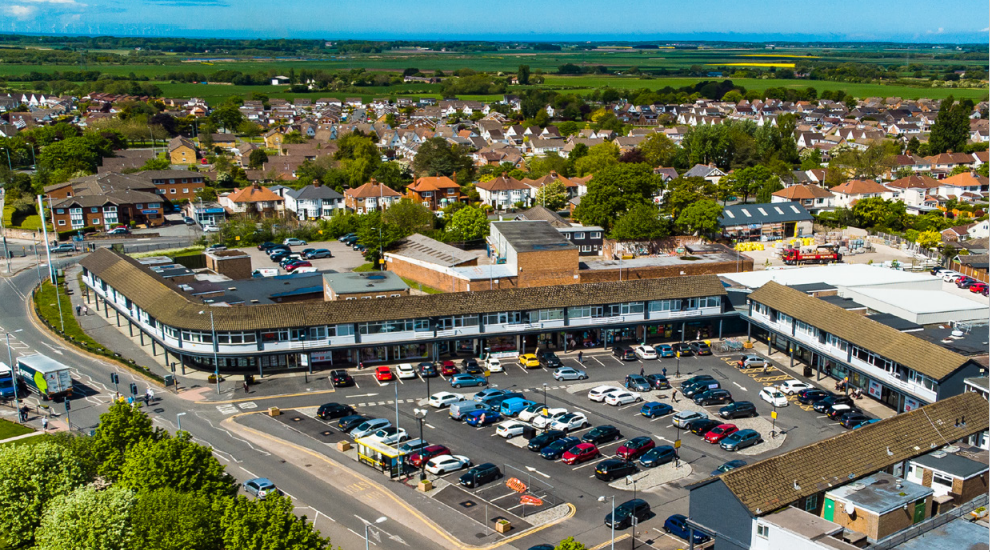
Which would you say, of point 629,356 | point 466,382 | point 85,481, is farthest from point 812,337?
point 85,481

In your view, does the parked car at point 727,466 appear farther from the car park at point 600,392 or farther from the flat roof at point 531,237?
the flat roof at point 531,237

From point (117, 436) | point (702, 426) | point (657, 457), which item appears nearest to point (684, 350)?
point (702, 426)

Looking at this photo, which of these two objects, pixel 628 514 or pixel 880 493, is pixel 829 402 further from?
pixel 628 514

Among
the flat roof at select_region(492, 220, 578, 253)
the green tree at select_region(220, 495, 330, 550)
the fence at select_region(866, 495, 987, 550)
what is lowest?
the fence at select_region(866, 495, 987, 550)

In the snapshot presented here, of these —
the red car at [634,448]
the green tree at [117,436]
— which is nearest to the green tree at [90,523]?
the green tree at [117,436]

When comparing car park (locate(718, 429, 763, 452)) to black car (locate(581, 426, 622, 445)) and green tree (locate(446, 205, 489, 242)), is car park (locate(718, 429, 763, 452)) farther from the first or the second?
green tree (locate(446, 205, 489, 242))

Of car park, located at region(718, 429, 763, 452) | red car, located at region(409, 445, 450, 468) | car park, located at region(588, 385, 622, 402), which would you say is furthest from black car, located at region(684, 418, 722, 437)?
red car, located at region(409, 445, 450, 468)
